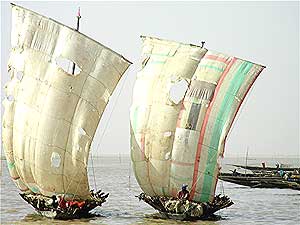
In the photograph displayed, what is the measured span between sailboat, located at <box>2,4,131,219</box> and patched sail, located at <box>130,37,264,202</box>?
206cm

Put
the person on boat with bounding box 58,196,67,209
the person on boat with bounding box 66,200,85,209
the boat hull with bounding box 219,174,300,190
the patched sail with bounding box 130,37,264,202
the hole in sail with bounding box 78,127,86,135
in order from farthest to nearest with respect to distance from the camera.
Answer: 1. the boat hull with bounding box 219,174,300,190
2. the patched sail with bounding box 130,37,264,202
3. the hole in sail with bounding box 78,127,86,135
4. the person on boat with bounding box 66,200,85,209
5. the person on boat with bounding box 58,196,67,209

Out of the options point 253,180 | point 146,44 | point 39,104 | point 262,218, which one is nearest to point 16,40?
point 39,104

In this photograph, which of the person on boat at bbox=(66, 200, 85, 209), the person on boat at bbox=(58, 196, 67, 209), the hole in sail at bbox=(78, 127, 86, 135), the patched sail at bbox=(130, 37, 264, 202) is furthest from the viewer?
the patched sail at bbox=(130, 37, 264, 202)

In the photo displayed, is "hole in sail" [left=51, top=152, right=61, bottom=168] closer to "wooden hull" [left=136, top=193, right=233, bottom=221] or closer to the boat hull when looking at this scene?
"wooden hull" [left=136, top=193, right=233, bottom=221]

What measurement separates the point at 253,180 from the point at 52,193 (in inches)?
1023

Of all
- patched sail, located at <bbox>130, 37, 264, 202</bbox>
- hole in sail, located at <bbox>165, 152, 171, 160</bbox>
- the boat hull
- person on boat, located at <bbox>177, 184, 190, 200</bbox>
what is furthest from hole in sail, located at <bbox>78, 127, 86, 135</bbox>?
the boat hull

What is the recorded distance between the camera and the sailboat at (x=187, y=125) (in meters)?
27.8

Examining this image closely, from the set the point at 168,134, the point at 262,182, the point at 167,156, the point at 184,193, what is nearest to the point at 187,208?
the point at 184,193

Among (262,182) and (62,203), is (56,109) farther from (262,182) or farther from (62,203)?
(262,182)

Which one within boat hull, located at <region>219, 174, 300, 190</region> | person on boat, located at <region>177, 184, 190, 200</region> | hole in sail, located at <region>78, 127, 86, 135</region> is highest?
hole in sail, located at <region>78, 127, 86, 135</region>

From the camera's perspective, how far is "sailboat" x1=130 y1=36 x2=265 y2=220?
27797 millimetres

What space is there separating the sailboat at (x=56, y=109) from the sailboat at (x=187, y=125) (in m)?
2.15

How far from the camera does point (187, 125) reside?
91.7 ft

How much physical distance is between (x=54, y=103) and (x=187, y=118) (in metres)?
6.16
